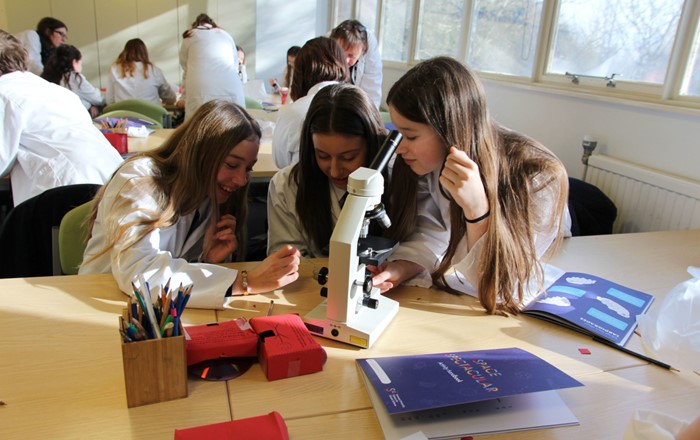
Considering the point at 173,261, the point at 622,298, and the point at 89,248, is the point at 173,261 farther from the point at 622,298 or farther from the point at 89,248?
the point at 622,298

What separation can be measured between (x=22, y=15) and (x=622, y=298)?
7.21 metres

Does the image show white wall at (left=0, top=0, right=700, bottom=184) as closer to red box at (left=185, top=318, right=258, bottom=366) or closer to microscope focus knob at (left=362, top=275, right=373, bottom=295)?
microscope focus knob at (left=362, top=275, right=373, bottom=295)

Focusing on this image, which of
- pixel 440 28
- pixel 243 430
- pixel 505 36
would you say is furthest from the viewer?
pixel 440 28

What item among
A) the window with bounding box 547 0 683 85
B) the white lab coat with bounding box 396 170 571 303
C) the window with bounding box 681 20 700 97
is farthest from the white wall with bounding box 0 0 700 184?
the white lab coat with bounding box 396 170 571 303

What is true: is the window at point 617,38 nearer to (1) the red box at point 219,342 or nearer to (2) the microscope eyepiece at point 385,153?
(2) the microscope eyepiece at point 385,153

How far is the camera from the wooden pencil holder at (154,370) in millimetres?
790

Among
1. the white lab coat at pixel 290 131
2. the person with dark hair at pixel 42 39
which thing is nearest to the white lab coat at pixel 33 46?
the person with dark hair at pixel 42 39

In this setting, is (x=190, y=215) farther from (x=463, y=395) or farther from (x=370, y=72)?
(x=370, y=72)

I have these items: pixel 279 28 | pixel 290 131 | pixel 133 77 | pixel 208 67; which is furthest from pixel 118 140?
pixel 279 28

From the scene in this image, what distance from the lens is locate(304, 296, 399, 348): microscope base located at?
3.36 feet

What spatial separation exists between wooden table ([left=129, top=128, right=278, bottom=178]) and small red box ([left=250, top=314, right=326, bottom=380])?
1517mm

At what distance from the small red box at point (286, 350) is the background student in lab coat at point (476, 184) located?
1.10ft

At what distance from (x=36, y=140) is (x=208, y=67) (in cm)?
184

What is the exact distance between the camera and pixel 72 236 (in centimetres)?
146
